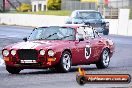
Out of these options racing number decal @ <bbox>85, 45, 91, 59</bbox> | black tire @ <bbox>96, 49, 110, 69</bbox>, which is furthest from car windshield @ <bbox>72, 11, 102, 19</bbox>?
racing number decal @ <bbox>85, 45, 91, 59</bbox>

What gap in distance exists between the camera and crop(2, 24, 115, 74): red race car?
576 inches

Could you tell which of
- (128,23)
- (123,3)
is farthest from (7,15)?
(128,23)

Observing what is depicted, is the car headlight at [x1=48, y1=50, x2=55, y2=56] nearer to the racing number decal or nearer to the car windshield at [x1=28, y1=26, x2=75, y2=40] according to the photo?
the car windshield at [x1=28, y1=26, x2=75, y2=40]

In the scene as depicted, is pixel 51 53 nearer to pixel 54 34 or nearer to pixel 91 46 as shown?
pixel 54 34

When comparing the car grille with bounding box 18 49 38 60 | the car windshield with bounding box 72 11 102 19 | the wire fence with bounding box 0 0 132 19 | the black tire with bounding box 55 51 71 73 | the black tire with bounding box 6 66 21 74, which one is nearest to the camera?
the car grille with bounding box 18 49 38 60

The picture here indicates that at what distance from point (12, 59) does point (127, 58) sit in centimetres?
670

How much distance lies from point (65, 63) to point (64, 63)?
53 mm

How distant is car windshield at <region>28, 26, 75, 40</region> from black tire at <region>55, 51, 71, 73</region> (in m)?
0.75

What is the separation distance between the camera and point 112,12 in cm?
4984

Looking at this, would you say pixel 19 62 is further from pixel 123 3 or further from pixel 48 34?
pixel 123 3

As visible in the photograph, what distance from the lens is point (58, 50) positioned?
1470cm

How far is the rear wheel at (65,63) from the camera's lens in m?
14.8

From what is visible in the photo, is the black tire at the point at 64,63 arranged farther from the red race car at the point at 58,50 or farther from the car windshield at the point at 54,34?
the car windshield at the point at 54,34

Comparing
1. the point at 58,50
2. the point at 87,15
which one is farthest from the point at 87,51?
the point at 87,15
